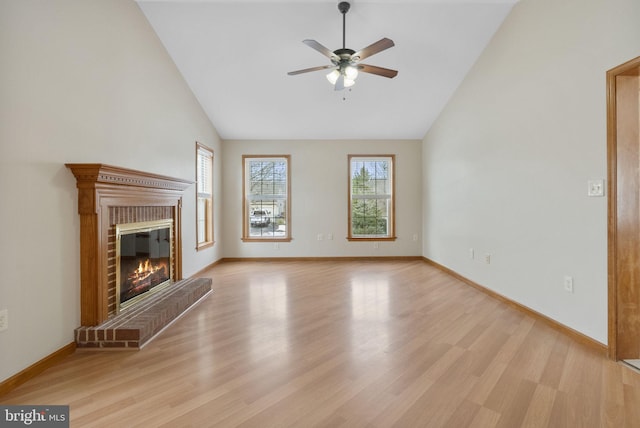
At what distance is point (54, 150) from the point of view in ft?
7.22

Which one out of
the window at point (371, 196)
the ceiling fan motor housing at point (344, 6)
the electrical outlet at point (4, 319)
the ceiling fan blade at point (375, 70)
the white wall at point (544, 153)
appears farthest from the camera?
the window at point (371, 196)

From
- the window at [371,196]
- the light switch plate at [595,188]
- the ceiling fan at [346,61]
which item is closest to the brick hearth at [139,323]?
the ceiling fan at [346,61]

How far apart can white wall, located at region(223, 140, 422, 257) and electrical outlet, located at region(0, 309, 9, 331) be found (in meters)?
4.27

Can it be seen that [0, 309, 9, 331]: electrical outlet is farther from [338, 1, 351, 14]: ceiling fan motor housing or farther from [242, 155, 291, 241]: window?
[242, 155, 291, 241]: window

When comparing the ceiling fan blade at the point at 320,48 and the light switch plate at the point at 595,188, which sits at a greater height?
the ceiling fan blade at the point at 320,48

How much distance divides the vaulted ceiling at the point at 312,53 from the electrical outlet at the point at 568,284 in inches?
111

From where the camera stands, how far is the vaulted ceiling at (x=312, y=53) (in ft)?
10.9

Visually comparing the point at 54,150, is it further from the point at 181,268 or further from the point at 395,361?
the point at 395,361

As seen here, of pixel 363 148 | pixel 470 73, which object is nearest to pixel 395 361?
pixel 470 73

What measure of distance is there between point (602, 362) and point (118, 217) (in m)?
4.03

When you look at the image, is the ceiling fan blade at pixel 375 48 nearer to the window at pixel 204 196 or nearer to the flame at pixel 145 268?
the flame at pixel 145 268

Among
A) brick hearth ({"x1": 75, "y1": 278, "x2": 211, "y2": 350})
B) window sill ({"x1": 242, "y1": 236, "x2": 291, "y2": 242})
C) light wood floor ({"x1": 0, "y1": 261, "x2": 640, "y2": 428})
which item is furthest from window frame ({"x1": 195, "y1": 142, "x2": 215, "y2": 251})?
light wood floor ({"x1": 0, "y1": 261, "x2": 640, "y2": 428})

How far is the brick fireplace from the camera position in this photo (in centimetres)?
237

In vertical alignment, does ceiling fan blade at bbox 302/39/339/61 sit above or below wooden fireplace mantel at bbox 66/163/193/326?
above
